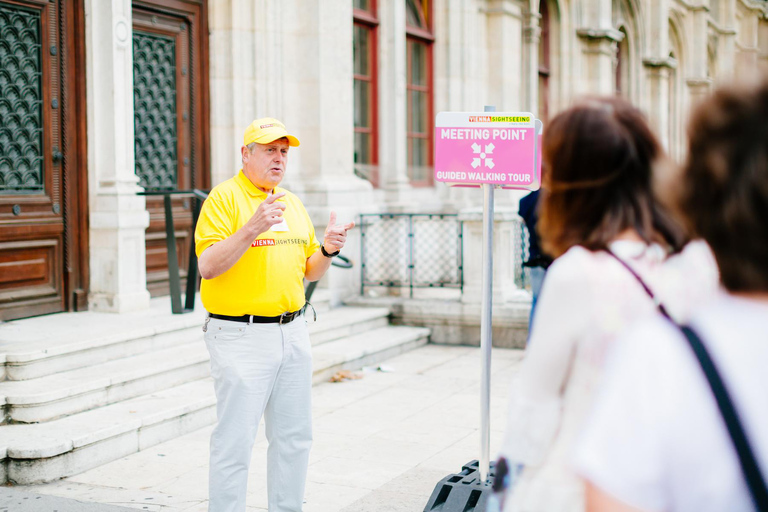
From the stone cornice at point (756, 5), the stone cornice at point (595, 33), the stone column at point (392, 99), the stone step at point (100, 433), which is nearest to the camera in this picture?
the stone step at point (100, 433)

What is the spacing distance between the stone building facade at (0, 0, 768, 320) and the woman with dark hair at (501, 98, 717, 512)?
2.63m

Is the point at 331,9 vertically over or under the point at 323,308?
over

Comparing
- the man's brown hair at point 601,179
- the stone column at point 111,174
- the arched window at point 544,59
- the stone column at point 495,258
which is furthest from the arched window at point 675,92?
the man's brown hair at point 601,179

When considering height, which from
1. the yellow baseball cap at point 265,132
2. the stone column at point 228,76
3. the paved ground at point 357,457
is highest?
the stone column at point 228,76

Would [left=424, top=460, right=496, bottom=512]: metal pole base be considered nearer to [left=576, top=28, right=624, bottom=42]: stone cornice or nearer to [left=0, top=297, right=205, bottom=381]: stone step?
[left=0, top=297, right=205, bottom=381]: stone step

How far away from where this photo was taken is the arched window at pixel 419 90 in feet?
44.1

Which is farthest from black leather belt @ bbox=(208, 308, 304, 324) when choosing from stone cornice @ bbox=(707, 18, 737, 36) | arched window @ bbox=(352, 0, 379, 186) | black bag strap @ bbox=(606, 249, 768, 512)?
stone cornice @ bbox=(707, 18, 737, 36)

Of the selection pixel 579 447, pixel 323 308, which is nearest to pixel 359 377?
pixel 323 308

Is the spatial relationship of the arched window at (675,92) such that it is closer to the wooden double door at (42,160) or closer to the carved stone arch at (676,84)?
the carved stone arch at (676,84)

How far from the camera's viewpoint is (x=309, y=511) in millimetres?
5055

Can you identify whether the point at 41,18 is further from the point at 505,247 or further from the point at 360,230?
the point at 505,247

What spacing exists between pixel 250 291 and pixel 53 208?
15.2 ft

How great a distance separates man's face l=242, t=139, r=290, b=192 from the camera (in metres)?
4.29

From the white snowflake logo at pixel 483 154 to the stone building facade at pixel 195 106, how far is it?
1.95 ft
